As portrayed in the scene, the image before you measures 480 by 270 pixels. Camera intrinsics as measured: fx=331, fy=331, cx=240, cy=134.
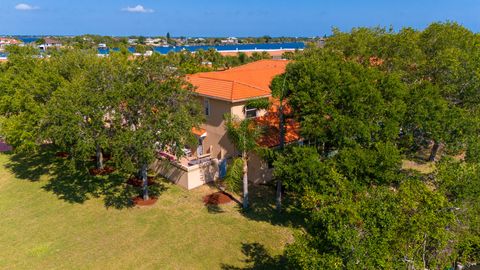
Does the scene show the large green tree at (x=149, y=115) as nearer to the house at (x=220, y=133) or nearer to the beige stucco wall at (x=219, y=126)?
the house at (x=220, y=133)

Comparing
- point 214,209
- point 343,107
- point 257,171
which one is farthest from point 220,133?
point 343,107

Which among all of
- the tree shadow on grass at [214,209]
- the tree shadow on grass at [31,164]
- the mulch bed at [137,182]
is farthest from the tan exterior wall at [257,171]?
the tree shadow on grass at [31,164]

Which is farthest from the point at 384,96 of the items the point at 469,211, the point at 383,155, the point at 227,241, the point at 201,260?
the point at 201,260

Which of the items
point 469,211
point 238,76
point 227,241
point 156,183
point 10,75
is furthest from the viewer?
point 238,76

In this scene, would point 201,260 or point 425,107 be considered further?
point 425,107

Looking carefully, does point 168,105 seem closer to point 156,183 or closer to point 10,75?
point 156,183

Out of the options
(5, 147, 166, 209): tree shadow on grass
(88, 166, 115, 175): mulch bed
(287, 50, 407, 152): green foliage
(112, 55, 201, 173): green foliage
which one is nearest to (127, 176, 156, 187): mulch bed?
(5, 147, 166, 209): tree shadow on grass
